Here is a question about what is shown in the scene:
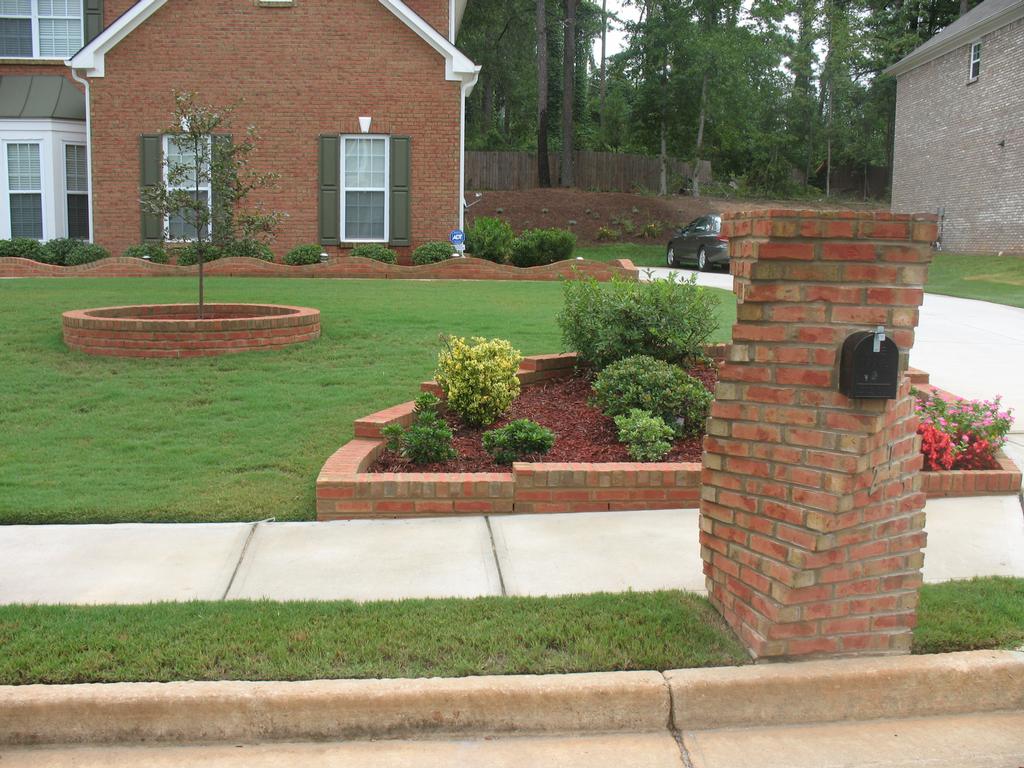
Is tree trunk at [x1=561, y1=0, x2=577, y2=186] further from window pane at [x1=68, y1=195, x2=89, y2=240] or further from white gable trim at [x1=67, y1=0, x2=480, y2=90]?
window pane at [x1=68, y1=195, x2=89, y2=240]

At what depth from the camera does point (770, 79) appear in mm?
44688

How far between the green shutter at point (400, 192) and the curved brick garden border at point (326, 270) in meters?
1.31

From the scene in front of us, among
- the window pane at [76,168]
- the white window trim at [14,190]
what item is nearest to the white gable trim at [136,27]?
the window pane at [76,168]

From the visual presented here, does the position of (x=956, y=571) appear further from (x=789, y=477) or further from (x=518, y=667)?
(x=518, y=667)

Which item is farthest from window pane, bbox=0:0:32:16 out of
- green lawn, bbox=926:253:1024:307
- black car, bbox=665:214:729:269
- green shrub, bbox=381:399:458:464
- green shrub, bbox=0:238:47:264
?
green lawn, bbox=926:253:1024:307

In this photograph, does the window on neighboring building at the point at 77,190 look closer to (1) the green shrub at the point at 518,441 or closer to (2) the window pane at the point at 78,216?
(2) the window pane at the point at 78,216

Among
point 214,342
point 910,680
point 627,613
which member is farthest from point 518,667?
point 214,342

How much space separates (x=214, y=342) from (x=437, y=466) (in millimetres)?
4238

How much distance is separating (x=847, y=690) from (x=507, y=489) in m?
2.72

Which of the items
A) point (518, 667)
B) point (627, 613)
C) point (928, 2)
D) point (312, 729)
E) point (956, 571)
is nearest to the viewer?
point (312, 729)

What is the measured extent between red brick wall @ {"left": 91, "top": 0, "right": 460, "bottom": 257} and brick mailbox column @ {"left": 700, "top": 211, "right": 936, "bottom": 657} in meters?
17.2

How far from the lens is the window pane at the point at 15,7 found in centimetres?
2144

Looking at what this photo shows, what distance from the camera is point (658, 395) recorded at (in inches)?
285

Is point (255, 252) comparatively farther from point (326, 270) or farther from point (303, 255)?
point (326, 270)
